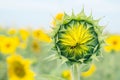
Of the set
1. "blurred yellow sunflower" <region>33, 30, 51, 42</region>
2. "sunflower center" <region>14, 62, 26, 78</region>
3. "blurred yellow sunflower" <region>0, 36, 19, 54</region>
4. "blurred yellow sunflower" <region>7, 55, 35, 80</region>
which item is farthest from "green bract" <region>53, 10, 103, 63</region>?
"blurred yellow sunflower" <region>33, 30, 51, 42</region>

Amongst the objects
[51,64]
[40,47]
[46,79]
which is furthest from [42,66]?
[46,79]

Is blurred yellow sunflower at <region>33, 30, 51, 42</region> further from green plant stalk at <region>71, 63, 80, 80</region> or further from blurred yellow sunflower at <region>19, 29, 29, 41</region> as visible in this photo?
green plant stalk at <region>71, 63, 80, 80</region>

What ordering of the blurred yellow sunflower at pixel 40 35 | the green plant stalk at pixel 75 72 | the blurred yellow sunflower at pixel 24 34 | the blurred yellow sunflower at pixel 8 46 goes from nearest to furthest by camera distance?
1. the green plant stalk at pixel 75 72
2. the blurred yellow sunflower at pixel 8 46
3. the blurred yellow sunflower at pixel 40 35
4. the blurred yellow sunflower at pixel 24 34

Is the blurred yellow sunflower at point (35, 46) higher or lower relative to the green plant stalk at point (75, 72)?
higher

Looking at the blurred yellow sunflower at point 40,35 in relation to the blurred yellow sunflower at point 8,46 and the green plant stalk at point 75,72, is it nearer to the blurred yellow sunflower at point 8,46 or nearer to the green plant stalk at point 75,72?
the blurred yellow sunflower at point 8,46

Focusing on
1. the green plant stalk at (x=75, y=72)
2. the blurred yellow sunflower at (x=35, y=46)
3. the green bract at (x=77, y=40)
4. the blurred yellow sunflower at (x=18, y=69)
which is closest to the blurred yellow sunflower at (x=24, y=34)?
the blurred yellow sunflower at (x=35, y=46)
